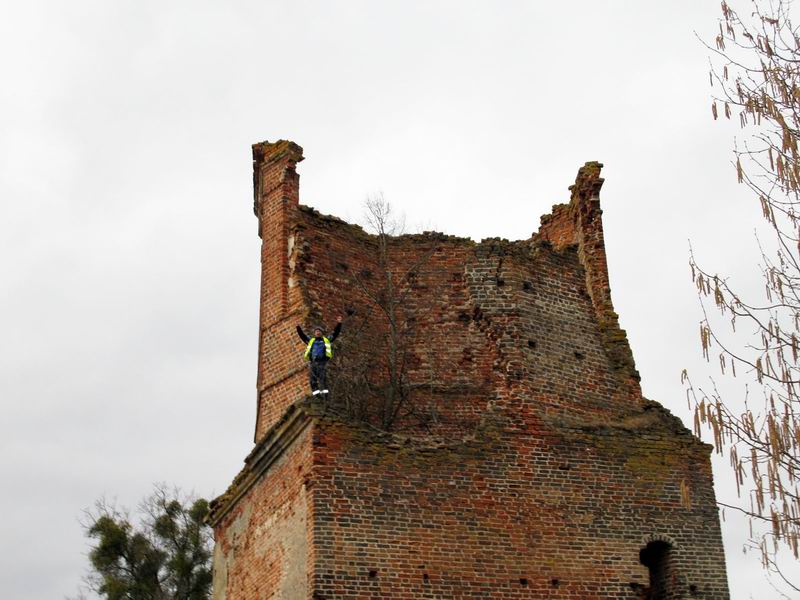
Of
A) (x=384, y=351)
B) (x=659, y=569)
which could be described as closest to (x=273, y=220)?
(x=384, y=351)

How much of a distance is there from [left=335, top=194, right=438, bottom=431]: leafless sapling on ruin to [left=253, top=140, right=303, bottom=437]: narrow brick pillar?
3.26 ft

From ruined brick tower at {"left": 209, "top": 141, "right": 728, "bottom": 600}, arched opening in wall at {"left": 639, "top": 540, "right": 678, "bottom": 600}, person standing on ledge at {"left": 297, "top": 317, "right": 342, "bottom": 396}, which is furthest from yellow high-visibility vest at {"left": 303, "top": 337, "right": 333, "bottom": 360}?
arched opening in wall at {"left": 639, "top": 540, "right": 678, "bottom": 600}

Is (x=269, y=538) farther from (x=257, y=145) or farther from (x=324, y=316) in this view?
(x=257, y=145)

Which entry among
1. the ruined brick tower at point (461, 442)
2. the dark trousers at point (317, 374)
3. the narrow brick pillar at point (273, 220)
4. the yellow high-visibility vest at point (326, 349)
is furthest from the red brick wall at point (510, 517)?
the narrow brick pillar at point (273, 220)

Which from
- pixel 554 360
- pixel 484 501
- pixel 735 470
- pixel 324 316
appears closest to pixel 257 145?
pixel 324 316

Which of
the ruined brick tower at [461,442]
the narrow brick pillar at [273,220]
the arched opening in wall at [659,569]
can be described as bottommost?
the arched opening in wall at [659,569]

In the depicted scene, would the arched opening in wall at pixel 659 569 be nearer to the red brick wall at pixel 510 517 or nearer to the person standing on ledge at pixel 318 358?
the red brick wall at pixel 510 517

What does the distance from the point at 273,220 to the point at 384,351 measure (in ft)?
7.89

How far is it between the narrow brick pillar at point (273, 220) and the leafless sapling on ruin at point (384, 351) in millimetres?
994

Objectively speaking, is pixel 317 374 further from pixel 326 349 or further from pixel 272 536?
pixel 272 536

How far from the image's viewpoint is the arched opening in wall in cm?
1355

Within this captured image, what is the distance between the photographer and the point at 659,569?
13.7 meters

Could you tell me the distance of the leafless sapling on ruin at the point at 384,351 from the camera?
1449cm

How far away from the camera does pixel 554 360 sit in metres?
15.0
